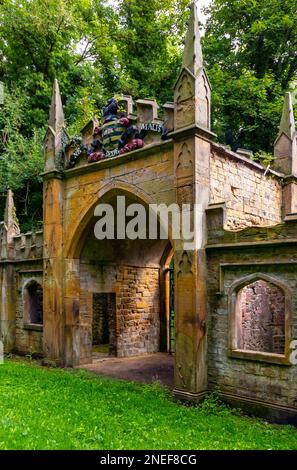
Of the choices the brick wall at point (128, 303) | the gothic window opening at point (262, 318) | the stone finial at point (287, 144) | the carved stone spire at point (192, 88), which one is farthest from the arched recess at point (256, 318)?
the brick wall at point (128, 303)

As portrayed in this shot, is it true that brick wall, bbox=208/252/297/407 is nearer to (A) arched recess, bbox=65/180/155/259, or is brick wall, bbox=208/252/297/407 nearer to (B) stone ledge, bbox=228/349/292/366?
(B) stone ledge, bbox=228/349/292/366

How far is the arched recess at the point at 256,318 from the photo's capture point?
22.5 ft

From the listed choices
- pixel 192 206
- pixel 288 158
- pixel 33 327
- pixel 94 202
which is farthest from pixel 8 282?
pixel 288 158

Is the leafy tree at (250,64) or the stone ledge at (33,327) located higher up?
the leafy tree at (250,64)

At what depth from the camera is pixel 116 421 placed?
575 centimetres

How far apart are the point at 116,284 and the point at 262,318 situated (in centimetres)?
428

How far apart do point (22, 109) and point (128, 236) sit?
29.5ft

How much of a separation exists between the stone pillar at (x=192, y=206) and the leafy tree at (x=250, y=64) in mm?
7558

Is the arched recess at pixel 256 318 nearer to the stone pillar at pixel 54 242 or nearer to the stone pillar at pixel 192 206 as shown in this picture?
the stone pillar at pixel 192 206

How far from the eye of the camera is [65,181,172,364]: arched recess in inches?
387

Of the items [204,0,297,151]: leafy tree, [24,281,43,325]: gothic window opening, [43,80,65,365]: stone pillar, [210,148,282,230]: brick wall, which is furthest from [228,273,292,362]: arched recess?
[204,0,297,151]: leafy tree

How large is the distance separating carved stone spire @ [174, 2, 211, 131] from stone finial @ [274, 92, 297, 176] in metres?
3.79

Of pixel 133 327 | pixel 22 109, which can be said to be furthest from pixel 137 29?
pixel 133 327
